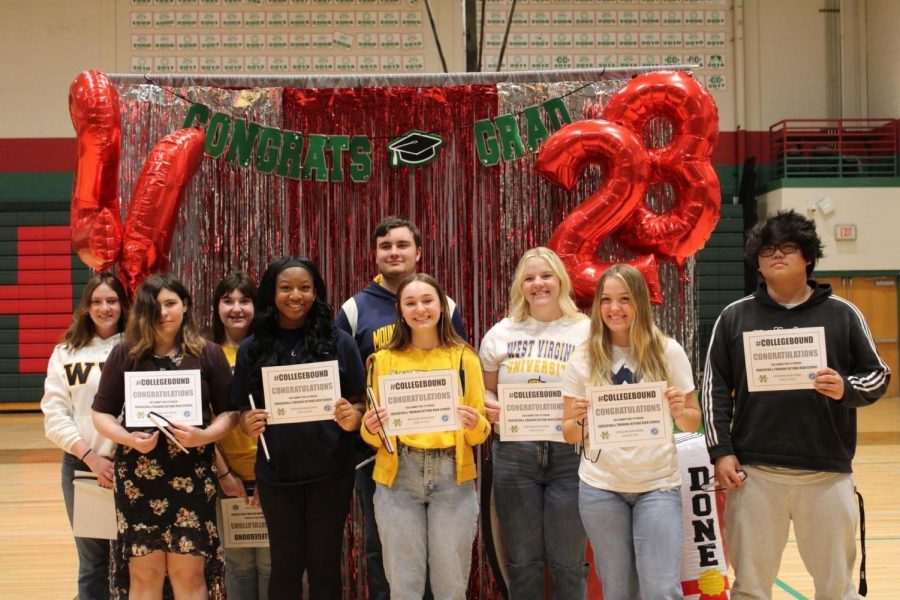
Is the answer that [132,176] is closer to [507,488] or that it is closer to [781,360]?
[507,488]

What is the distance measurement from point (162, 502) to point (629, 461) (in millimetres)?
1526

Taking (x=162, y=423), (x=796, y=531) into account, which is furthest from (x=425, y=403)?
(x=796, y=531)

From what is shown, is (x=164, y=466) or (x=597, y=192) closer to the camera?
(x=164, y=466)

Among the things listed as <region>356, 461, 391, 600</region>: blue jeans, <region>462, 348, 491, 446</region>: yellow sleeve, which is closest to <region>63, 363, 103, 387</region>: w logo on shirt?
<region>356, 461, 391, 600</region>: blue jeans

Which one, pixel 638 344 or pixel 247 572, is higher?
pixel 638 344

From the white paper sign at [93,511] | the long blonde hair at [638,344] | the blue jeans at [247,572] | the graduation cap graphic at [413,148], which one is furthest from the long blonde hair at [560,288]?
the white paper sign at [93,511]

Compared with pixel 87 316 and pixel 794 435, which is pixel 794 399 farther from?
pixel 87 316

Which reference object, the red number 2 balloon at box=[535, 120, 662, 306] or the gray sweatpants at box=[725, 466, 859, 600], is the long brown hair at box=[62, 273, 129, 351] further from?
the gray sweatpants at box=[725, 466, 859, 600]

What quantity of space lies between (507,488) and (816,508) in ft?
3.23

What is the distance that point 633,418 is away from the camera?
2531 mm

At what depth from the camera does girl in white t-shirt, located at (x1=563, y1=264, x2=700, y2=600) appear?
2.51 m

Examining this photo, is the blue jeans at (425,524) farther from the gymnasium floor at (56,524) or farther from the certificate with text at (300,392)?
the gymnasium floor at (56,524)

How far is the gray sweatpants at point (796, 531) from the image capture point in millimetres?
2590

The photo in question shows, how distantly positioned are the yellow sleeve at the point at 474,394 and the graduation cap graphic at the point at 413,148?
1233 millimetres
